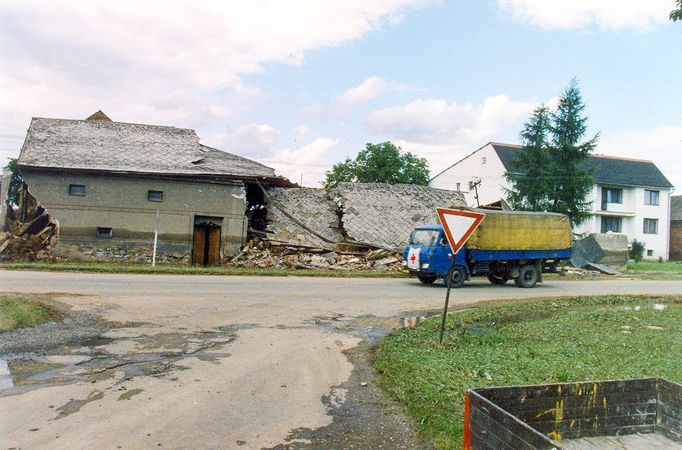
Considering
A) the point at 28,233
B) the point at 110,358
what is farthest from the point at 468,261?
the point at 28,233

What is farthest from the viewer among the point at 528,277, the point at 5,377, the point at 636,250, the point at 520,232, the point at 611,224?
the point at 611,224

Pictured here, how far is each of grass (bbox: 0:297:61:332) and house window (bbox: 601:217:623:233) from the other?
172ft

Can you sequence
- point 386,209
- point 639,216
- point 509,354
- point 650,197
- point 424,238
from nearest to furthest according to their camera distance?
point 509,354
point 424,238
point 386,209
point 639,216
point 650,197

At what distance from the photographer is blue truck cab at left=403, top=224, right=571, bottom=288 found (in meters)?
20.3

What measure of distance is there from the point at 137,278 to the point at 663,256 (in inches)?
2072

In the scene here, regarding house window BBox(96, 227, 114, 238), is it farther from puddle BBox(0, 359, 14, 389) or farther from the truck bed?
puddle BBox(0, 359, 14, 389)

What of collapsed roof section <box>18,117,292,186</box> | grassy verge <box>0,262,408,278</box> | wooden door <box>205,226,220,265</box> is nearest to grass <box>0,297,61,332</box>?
grassy verge <box>0,262,408,278</box>

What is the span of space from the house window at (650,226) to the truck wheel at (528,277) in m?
38.3

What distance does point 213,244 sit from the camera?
92.3ft

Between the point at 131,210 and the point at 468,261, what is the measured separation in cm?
1623

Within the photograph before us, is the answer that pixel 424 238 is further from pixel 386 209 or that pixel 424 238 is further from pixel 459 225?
pixel 386 209

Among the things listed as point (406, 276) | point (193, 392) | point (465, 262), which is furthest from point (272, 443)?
point (406, 276)

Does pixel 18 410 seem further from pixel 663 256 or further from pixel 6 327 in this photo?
pixel 663 256

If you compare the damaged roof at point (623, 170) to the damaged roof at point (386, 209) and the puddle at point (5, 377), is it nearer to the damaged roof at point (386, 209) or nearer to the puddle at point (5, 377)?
the damaged roof at point (386, 209)
